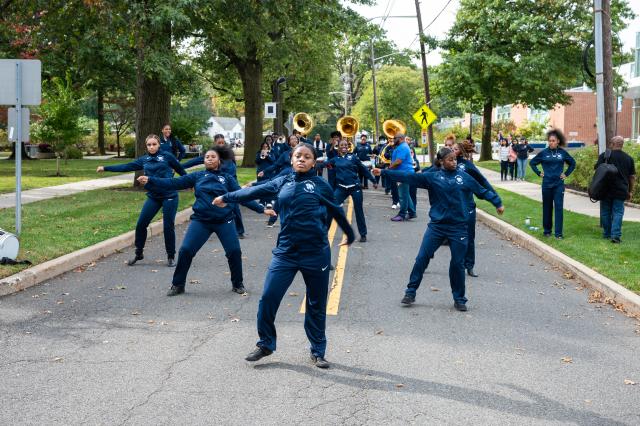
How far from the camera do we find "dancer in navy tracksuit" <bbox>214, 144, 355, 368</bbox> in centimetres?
621

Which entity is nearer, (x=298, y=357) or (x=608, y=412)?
(x=608, y=412)

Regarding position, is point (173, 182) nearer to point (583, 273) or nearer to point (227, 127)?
point (583, 273)

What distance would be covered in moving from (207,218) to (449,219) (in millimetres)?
2790

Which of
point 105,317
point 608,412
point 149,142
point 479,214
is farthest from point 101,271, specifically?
point 479,214

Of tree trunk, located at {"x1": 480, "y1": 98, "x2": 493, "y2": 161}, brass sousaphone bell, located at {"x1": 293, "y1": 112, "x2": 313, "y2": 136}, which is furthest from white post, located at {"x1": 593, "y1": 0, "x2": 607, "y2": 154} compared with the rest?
tree trunk, located at {"x1": 480, "y1": 98, "x2": 493, "y2": 161}

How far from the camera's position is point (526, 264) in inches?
466

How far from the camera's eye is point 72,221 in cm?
1504

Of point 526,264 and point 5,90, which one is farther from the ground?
point 5,90

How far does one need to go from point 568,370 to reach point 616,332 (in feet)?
5.59

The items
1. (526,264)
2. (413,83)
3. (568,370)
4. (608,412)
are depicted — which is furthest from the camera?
(413,83)

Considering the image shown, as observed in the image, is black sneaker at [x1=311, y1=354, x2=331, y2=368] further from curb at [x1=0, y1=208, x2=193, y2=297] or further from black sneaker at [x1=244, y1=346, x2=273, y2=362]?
curb at [x1=0, y1=208, x2=193, y2=297]

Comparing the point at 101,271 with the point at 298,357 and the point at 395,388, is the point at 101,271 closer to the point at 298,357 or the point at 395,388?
the point at 298,357

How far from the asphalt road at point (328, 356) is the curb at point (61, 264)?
163 millimetres

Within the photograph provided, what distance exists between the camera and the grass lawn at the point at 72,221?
11398 mm
